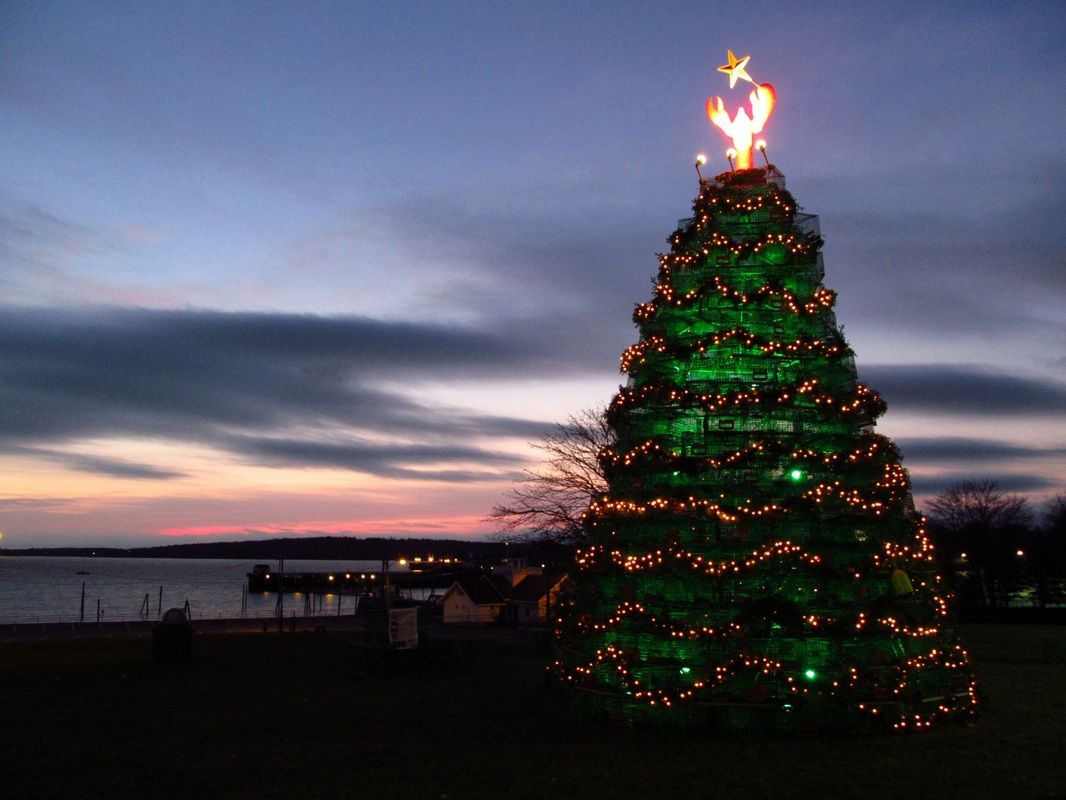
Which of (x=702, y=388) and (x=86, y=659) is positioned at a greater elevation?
(x=702, y=388)

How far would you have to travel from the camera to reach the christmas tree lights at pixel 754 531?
12016 mm

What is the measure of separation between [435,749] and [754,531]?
5.46 m

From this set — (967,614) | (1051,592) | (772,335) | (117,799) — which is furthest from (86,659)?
(1051,592)

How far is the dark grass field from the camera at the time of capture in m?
9.54

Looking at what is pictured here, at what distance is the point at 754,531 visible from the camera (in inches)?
502

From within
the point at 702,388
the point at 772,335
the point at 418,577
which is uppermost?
the point at 772,335

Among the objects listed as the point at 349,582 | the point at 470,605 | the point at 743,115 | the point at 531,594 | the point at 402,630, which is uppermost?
the point at 743,115

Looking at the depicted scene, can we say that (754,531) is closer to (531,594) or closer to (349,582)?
(531,594)

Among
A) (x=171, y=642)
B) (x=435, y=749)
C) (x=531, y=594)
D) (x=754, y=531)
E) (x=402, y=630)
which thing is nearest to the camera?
(x=435, y=749)

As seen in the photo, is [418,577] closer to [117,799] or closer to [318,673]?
[318,673]

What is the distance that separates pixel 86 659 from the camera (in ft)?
72.6

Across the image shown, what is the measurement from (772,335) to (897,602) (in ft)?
14.5

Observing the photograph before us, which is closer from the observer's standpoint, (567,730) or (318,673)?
(567,730)

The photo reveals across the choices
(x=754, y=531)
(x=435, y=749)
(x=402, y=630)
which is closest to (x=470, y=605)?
(x=402, y=630)
